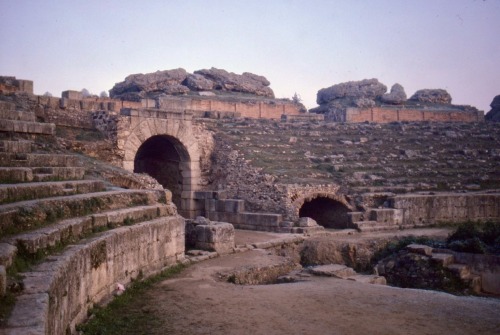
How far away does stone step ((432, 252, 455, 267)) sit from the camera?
37.2ft

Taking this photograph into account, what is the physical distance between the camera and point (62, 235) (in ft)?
21.3

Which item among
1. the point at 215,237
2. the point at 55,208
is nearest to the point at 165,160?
the point at 215,237

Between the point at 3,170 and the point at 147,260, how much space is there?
9.16ft

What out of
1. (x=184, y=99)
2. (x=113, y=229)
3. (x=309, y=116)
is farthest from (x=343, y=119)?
(x=113, y=229)

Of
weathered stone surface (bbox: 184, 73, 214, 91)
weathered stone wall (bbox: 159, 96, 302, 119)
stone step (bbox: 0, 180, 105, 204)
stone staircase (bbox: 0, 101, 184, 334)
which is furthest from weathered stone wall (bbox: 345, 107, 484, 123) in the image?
stone step (bbox: 0, 180, 105, 204)

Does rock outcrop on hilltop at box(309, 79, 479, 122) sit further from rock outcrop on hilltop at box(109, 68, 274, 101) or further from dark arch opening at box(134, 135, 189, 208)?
dark arch opening at box(134, 135, 189, 208)

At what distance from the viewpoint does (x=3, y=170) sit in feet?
26.3

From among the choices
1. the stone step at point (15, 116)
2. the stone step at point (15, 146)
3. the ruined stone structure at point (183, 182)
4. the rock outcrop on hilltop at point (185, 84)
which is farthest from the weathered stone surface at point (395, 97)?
the stone step at point (15, 146)

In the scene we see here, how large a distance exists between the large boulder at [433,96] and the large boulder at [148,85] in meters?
17.1

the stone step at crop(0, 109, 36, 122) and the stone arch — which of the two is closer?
the stone step at crop(0, 109, 36, 122)

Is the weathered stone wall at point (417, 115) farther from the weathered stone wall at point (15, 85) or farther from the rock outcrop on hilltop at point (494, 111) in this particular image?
the weathered stone wall at point (15, 85)

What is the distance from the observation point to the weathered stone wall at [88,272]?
4.32 metres

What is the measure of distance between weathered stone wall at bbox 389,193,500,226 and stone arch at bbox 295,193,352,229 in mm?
1568

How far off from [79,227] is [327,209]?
1212 cm
